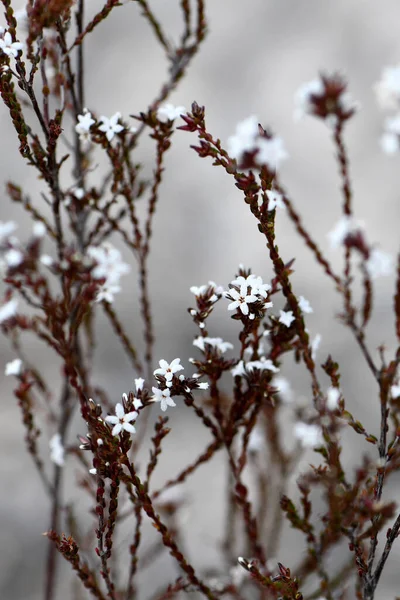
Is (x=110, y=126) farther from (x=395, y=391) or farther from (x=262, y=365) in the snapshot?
(x=395, y=391)

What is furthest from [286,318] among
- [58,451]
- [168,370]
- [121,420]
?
[58,451]

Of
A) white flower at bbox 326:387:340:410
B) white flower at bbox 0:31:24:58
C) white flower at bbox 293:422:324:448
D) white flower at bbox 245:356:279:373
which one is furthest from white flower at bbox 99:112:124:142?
white flower at bbox 293:422:324:448

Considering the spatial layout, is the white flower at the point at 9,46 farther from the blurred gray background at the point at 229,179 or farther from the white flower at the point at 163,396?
the blurred gray background at the point at 229,179

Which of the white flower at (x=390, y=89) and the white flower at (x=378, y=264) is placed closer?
the white flower at (x=390, y=89)

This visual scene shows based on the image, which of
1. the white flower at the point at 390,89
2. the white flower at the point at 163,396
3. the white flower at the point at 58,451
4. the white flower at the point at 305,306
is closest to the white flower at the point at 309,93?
the white flower at the point at 390,89

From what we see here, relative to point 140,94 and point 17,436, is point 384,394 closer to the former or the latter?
point 17,436

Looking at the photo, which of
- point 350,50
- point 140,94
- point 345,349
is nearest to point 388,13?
point 350,50

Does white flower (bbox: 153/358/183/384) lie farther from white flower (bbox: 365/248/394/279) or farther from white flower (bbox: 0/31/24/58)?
white flower (bbox: 0/31/24/58)
